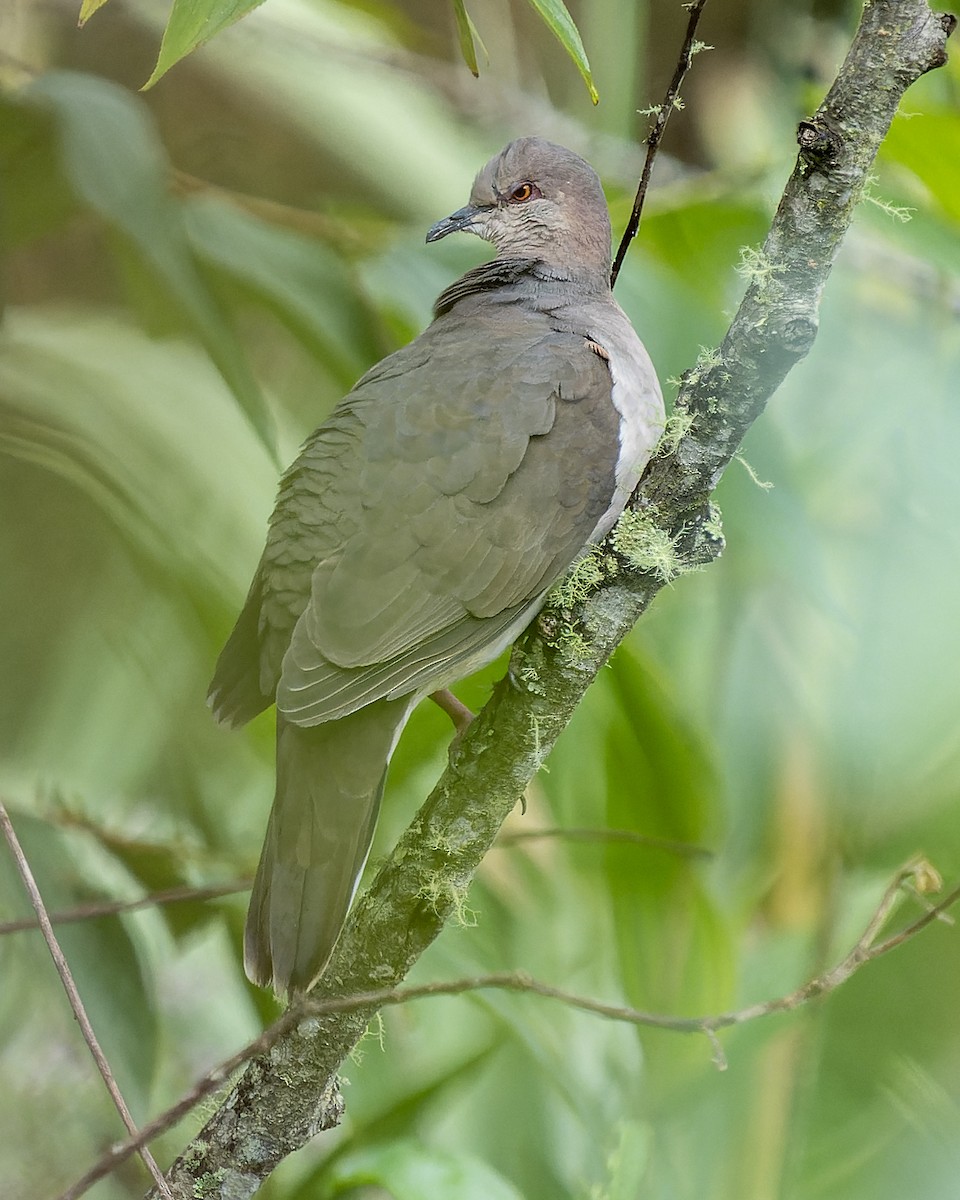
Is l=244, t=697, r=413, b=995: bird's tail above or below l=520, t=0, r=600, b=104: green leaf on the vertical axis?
below

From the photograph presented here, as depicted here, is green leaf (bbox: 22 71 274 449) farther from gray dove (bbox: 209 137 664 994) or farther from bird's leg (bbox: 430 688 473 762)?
bird's leg (bbox: 430 688 473 762)

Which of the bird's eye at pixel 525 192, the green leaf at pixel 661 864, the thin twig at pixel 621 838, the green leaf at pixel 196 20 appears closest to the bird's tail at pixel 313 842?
the thin twig at pixel 621 838

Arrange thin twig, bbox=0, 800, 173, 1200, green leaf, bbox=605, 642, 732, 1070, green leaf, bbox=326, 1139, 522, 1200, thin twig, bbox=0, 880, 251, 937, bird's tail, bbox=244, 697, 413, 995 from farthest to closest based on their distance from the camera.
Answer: green leaf, bbox=605, 642, 732, 1070, thin twig, bbox=0, 880, 251, 937, green leaf, bbox=326, 1139, 522, 1200, bird's tail, bbox=244, 697, 413, 995, thin twig, bbox=0, 800, 173, 1200

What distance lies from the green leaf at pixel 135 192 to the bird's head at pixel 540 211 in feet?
1.49

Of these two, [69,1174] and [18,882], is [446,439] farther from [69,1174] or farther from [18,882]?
[69,1174]

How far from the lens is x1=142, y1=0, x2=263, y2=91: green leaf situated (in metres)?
0.96

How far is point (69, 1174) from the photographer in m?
2.16

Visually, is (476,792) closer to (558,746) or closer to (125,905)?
(125,905)

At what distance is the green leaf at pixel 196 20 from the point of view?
0.96m

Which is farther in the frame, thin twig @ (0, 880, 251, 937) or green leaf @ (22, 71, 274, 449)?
green leaf @ (22, 71, 274, 449)

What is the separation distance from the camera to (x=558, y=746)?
234cm

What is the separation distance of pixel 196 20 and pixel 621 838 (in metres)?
1.52

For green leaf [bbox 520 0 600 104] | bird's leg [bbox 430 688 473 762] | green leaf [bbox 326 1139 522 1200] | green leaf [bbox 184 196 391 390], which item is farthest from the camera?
green leaf [bbox 184 196 391 390]

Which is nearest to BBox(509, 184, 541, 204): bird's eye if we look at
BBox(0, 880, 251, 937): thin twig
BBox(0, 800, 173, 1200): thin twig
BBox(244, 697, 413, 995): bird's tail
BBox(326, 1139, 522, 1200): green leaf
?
BBox(244, 697, 413, 995): bird's tail
